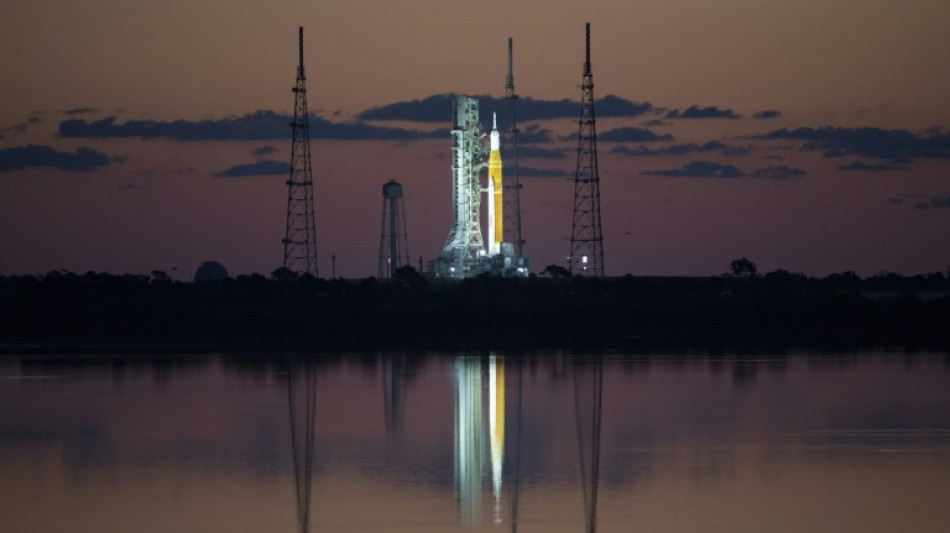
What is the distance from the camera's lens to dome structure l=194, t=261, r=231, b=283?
99.7 meters

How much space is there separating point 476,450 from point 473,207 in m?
52.7

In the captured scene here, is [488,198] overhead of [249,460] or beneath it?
overhead

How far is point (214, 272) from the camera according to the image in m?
100

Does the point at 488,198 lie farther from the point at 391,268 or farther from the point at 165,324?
the point at 165,324

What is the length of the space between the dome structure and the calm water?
54.0 meters

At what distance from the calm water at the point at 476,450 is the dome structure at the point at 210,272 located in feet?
177

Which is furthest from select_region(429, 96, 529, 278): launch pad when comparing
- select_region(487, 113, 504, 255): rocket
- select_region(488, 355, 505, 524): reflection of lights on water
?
select_region(488, 355, 505, 524): reflection of lights on water

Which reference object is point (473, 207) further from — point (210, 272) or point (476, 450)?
point (476, 450)

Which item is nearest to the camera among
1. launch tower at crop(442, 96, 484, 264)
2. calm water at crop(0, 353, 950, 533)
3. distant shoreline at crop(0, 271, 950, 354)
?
calm water at crop(0, 353, 950, 533)

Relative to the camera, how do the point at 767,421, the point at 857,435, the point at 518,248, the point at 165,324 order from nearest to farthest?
the point at 857,435
the point at 767,421
the point at 165,324
the point at 518,248

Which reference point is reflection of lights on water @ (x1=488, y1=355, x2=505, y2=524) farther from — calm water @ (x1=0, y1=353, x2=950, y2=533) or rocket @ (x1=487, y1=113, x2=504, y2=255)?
rocket @ (x1=487, y1=113, x2=504, y2=255)

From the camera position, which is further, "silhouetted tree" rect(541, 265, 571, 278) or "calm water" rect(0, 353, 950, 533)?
"silhouetted tree" rect(541, 265, 571, 278)

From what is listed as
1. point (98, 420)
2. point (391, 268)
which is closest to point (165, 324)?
point (391, 268)

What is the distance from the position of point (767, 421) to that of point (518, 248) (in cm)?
4785
